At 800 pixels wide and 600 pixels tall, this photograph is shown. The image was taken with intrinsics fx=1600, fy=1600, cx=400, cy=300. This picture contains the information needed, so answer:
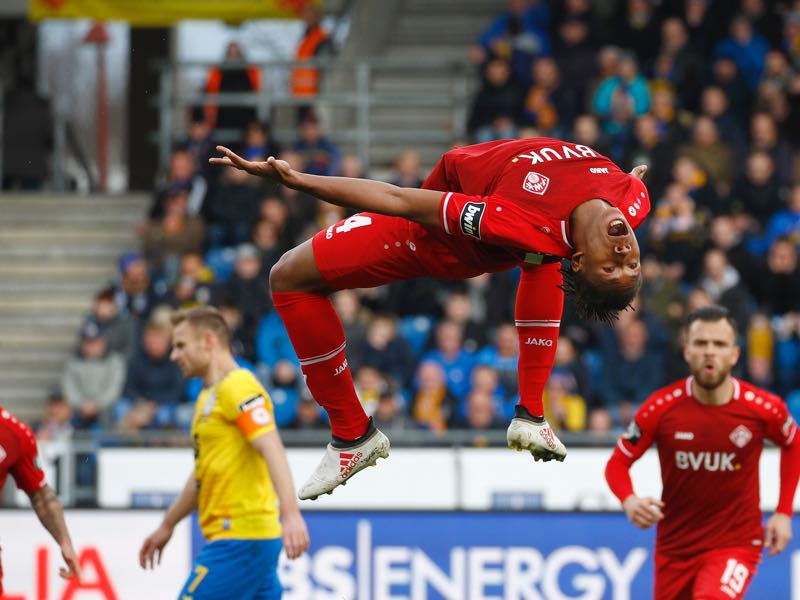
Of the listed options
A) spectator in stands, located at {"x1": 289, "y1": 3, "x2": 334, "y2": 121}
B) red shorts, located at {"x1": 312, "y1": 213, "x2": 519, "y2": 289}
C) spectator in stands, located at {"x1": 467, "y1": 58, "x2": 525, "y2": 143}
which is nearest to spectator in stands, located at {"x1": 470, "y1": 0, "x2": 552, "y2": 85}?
spectator in stands, located at {"x1": 467, "y1": 58, "x2": 525, "y2": 143}

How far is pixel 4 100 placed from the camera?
18.0 meters

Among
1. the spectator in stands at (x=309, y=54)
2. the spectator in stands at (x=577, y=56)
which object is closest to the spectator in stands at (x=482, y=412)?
the spectator in stands at (x=577, y=56)

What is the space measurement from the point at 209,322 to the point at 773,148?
763 cm

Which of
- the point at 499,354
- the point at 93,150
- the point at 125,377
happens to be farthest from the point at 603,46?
the point at 93,150

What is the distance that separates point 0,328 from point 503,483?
7.14 meters

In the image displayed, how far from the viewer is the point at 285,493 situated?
7.64m

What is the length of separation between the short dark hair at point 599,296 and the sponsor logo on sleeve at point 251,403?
2.36 meters

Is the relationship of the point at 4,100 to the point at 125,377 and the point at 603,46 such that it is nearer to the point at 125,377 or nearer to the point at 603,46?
the point at 125,377

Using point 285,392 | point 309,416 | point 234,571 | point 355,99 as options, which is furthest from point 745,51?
point 234,571

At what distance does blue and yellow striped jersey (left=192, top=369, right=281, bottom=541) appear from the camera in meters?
8.16

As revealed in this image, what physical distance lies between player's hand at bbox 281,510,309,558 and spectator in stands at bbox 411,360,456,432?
512cm

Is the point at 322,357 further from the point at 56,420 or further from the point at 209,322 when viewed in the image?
the point at 56,420

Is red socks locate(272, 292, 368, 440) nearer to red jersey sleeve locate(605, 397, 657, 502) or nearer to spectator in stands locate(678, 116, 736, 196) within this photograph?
red jersey sleeve locate(605, 397, 657, 502)

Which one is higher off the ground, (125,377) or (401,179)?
(401,179)
